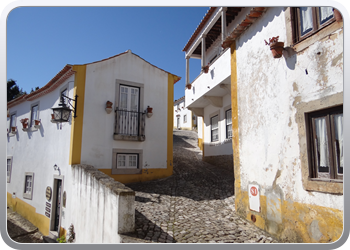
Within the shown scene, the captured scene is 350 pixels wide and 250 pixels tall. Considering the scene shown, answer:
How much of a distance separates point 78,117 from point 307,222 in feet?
25.1

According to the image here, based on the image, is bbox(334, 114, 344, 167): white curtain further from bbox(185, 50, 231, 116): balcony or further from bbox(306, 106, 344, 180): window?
bbox(185, 50, 231, 116): balcony

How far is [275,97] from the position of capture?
4.77 m

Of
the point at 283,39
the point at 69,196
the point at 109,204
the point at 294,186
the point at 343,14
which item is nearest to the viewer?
the point at 343,14

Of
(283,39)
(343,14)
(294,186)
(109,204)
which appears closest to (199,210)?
(109,204)

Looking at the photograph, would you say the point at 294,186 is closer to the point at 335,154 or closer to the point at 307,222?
the point at 307,222

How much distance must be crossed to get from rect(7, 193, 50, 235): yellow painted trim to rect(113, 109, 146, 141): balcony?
4.01 meters

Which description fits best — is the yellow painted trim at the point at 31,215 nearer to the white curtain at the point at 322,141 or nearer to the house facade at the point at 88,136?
the house facade at the point at 88,136

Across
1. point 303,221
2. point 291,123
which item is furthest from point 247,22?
point 303,221

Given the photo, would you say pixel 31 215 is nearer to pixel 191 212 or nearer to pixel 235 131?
pixel 191 212

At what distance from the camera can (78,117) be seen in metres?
9.12

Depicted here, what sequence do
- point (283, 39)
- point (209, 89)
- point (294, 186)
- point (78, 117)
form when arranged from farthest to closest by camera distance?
point (209, 89) < point (78, 117) < point (283, 39) < point (294, 186)

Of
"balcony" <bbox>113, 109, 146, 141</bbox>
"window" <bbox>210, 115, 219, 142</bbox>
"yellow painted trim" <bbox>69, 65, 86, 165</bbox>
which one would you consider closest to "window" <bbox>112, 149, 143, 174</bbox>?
"balcony" <bbox>113, 109, 146, 141</bbox>

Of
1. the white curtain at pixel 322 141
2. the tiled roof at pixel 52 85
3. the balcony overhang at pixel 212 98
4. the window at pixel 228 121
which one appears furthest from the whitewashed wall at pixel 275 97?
the tiled roof at pixel 52 85

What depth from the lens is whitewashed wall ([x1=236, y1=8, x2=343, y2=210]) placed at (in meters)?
3.82
